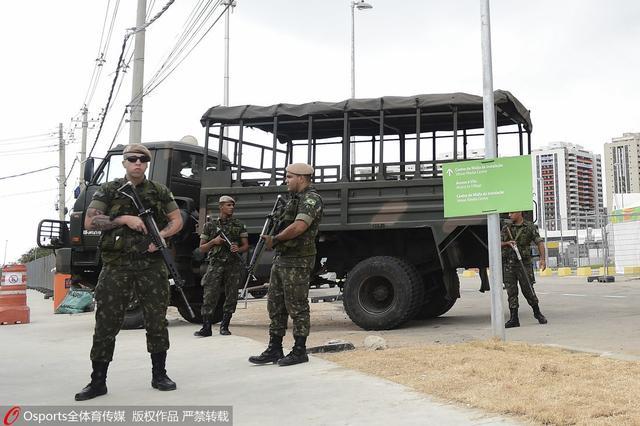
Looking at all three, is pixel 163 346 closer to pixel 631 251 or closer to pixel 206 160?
pixel 206 160

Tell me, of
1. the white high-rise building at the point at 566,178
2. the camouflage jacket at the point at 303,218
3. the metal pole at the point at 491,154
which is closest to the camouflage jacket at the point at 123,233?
the camouflage jacket at the point at 303,218

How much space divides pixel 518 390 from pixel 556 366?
762 millimetres

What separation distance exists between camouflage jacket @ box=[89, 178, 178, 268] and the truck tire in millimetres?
4217

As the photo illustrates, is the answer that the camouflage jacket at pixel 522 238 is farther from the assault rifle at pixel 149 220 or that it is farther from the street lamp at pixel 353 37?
the street lamp at pixel 353 37

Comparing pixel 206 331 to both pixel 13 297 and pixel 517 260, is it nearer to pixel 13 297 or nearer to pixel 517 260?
pixel 517 260

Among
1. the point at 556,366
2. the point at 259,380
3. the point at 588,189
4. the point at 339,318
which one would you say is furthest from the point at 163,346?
the point at 588,189

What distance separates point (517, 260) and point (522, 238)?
0.33 m

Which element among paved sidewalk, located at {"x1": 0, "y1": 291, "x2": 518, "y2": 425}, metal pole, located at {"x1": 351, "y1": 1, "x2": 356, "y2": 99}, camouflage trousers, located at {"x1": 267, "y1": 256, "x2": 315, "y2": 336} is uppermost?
metal pole, located at {"x1": 351, "y1": 1, "x2": 356, "y2": 99}

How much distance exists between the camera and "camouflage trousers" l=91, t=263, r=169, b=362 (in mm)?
4211

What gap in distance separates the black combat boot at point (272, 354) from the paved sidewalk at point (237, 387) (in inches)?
3.5

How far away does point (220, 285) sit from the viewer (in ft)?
25.3

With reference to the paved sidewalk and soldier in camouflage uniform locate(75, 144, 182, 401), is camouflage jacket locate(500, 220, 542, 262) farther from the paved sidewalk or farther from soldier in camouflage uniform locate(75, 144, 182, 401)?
soldier in camouflage uniform locate(75, 144, 182, 401)

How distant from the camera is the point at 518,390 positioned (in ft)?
12.4

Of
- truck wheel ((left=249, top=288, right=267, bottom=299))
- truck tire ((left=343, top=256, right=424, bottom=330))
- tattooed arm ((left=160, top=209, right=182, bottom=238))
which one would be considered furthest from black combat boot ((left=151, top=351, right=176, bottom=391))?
truck wheel ((left=249, top=288, right=267, bottom=299))
